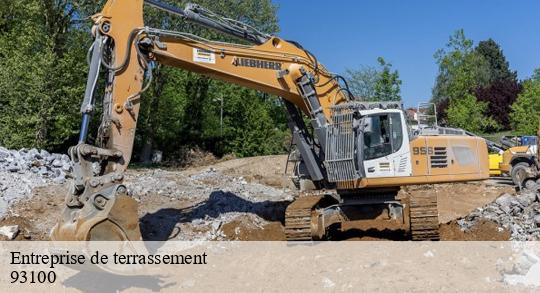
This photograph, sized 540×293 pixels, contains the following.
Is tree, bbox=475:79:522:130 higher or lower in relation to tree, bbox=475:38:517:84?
lower

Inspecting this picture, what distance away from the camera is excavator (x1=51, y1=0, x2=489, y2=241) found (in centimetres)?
809

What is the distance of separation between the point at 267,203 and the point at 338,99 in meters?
3.17

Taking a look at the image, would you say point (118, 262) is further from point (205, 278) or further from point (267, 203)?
point (267, 203)

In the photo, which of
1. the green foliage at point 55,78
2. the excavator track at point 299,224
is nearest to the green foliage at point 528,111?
the green foliage at point 55,78

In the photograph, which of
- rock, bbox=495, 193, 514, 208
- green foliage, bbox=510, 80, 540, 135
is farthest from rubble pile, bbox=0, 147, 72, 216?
green foliage, bbox=510, 80, 540, 135

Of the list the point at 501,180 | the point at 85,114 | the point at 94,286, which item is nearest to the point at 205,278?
the point at 94,286

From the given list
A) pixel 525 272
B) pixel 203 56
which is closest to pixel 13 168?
pixel 203 56

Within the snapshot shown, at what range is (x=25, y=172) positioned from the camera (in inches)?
508

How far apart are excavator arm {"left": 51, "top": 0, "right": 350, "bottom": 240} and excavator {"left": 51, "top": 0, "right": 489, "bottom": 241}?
0.05ft

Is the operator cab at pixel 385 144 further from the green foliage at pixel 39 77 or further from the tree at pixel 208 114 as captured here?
the tree at pixel 208 114

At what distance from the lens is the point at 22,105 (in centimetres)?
2081

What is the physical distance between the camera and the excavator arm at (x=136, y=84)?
23.7 ft

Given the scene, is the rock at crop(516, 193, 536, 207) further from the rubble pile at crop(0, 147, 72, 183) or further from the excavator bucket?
the rubble pile at crop(0, 147, 72, 183)

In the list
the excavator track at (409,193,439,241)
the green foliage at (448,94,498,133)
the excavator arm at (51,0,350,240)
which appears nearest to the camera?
the excavator arm at (51,0,350,240)
